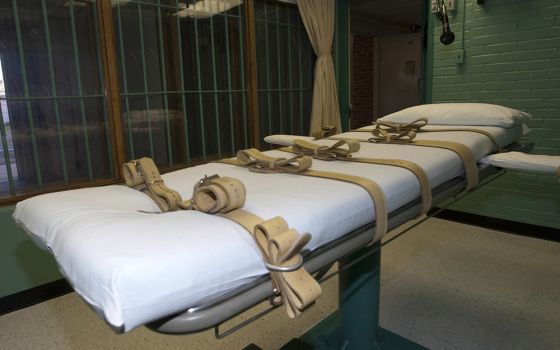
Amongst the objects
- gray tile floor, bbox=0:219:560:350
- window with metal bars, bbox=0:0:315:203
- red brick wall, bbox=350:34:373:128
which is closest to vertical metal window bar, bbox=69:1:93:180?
window with metal bars, bbox=0:0:315:203

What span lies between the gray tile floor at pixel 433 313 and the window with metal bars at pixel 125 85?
737 millimetres

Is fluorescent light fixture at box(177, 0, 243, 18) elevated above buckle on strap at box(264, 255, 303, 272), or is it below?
above

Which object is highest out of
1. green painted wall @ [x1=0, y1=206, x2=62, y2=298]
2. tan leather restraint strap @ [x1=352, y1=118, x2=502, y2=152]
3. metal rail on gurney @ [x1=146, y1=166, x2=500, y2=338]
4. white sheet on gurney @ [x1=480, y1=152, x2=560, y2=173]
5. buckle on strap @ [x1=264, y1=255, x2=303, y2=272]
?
tan leather restraint strap @ [x1=352, y1=118, x2=502, y2=152]

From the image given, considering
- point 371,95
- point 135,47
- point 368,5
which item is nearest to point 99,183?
point 135,47

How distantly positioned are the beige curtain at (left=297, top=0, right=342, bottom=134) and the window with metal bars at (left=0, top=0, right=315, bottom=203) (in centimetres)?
26

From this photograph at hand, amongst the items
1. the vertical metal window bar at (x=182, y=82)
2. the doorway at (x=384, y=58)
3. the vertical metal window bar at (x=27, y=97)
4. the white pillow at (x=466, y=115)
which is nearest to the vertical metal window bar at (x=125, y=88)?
the vertical metal window bar at (x=182, y=82)

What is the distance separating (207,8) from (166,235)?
2.51 meters

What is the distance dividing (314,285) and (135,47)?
2.29 m

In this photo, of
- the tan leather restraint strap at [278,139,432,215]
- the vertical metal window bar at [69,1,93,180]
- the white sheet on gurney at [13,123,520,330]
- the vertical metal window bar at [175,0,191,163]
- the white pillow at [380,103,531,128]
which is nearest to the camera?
the white sheet on gurney at [13,123,520,330]

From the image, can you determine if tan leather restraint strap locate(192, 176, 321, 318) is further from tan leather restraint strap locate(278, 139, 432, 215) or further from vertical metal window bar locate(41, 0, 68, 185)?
vertical metal window bar locate(41, 0, 68, 185)

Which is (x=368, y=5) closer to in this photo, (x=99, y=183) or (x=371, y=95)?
(x=371, y=95)

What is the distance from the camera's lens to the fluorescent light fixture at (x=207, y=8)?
2664 millimetres

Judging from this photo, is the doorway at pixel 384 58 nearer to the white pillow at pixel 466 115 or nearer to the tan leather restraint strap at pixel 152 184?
the white pillow at pixel 466 115

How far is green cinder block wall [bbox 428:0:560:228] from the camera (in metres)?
2.54
